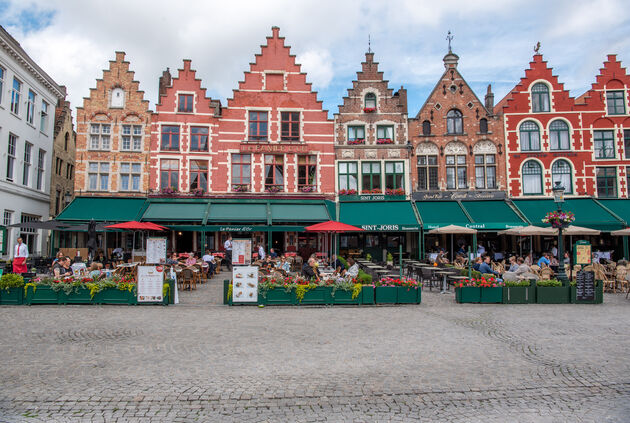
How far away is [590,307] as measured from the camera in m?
12.4

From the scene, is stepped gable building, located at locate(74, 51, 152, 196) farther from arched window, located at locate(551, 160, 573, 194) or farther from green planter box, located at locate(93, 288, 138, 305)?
arched window, located at locate(551, 160, 573, 194)

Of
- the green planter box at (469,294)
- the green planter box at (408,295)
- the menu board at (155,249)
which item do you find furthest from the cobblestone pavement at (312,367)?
the menu board at (155,249)

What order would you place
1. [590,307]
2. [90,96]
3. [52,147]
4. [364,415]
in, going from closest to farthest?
[364,415]
[590,307]
[90,96]
[52,147]

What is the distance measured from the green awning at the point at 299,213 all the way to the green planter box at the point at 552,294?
12875 millimetres

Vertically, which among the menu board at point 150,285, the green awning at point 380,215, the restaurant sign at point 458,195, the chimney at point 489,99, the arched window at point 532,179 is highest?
the chimney at point 489,99

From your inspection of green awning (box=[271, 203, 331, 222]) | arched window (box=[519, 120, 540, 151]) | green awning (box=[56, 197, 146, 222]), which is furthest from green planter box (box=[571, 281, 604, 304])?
green awning (box=[56, 197, 146, 222])

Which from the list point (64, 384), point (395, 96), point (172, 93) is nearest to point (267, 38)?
point (172, 93)

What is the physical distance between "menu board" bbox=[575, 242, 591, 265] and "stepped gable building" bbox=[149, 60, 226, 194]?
19093 millimetres

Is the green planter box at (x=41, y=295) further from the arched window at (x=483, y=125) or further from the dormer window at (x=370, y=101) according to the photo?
the arched window at (x=483, y=125)

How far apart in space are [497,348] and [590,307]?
6.83m

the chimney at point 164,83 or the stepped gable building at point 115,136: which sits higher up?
the chimney at point 164,83

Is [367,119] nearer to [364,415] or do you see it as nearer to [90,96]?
[90,96]

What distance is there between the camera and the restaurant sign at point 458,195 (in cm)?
2581

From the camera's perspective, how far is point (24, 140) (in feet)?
77.7
